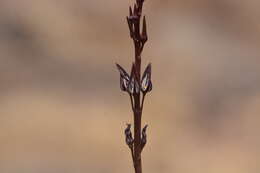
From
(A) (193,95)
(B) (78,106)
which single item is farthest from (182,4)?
(B) (78,106)

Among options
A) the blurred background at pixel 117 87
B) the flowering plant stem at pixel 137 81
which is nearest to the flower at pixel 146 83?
the flowering plant stem at pixel 137 81

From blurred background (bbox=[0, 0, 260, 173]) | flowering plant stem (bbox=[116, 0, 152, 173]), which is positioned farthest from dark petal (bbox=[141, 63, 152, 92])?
blurred background (bbox=[0, 0, 260, 173])

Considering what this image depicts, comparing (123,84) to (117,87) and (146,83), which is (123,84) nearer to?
(146,83)

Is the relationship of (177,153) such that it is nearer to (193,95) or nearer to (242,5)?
(193,95)

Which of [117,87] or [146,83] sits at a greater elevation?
[117,87]

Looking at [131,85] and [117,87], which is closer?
[131,85]

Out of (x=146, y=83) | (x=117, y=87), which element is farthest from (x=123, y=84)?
(x=117, y=87)

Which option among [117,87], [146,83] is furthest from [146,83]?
[117,87]

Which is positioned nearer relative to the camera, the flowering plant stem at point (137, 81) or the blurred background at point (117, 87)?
the flowering plant stem at point (137, 81)

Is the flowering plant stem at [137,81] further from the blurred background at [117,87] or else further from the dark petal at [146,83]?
the blurred background at [117,87]
